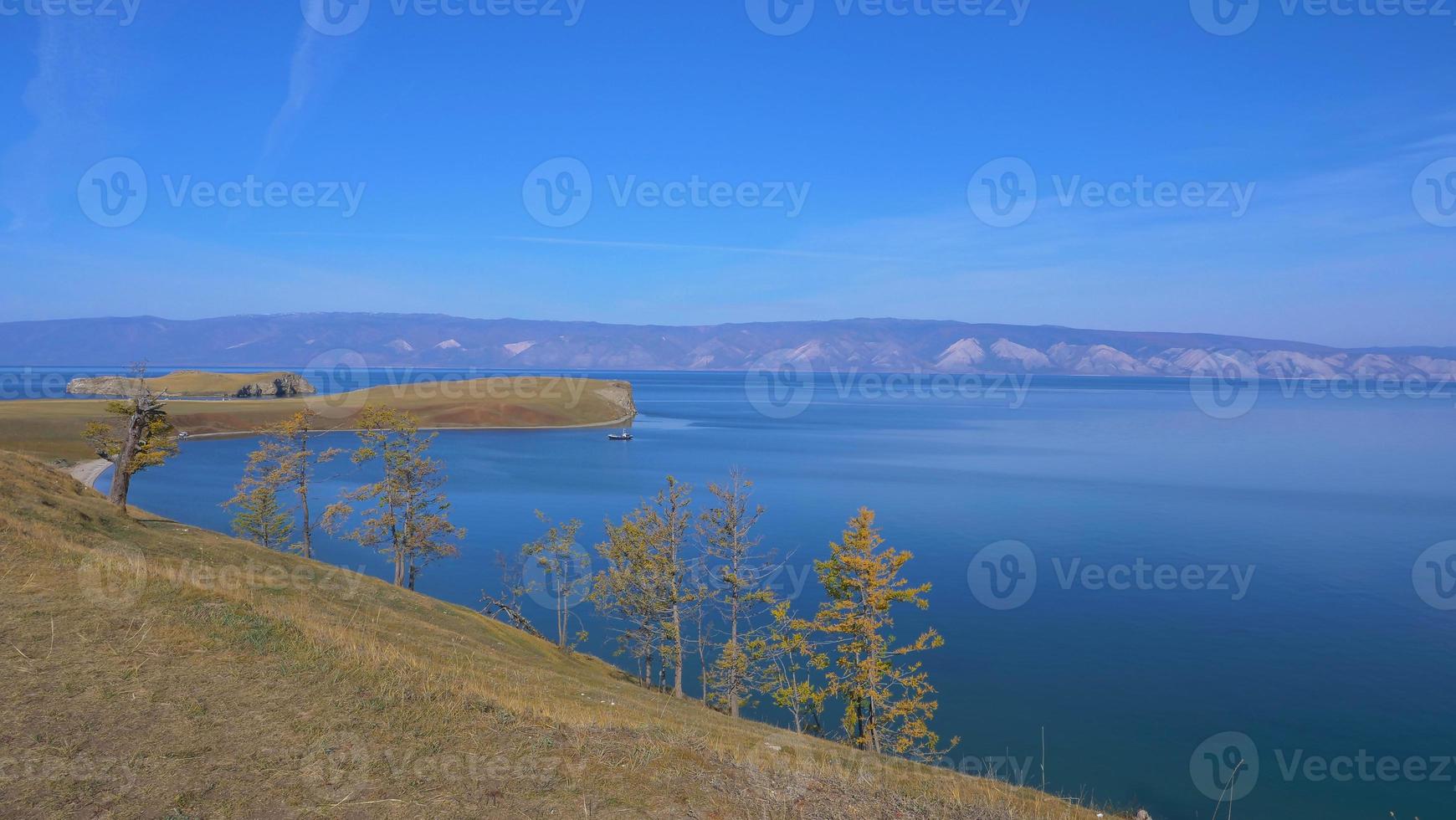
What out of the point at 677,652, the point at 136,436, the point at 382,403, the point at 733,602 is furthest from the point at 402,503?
the point at 382,403

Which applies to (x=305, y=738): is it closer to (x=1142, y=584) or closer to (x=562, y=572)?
(x=562, y=572)

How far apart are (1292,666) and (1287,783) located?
34.7ft

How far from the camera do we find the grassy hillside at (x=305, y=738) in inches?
359

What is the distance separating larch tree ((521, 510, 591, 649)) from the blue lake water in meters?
1.90

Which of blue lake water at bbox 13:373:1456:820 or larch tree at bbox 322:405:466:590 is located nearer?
blue lake water at bbox 13:373:1456:820

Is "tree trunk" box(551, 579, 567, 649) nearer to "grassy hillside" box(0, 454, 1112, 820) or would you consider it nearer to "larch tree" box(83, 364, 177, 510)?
"larch tree" box(83, 364, 177, 510)

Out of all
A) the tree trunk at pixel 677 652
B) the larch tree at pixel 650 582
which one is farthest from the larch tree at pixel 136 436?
the tree trunk at pixel 677 652

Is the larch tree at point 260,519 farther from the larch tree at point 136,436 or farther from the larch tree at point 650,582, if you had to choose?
the larch tree at point 650,582

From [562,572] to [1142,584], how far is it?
1331 inches

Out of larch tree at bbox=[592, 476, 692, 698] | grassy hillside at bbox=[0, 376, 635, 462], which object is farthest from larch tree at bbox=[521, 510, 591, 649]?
grassy hillside at bbox=[0, 376, 635, 462]

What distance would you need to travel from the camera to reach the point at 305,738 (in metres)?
10.3

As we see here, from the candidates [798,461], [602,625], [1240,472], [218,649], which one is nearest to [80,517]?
[218,649]

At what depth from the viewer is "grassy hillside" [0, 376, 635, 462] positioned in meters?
104

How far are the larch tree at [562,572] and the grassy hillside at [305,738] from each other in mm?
22655
